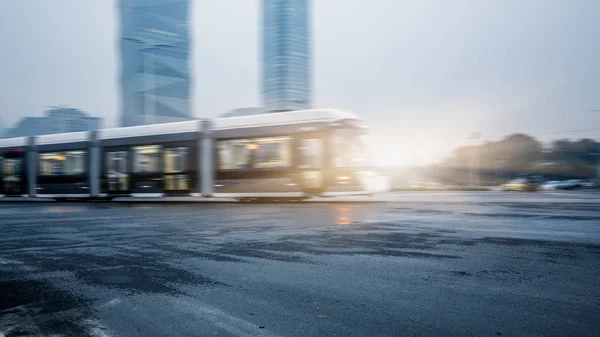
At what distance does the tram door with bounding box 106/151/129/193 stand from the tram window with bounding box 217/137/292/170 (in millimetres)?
5305

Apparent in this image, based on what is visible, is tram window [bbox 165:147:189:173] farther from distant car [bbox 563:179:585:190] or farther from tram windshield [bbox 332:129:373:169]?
distant car [bbox 563:179:585:190]

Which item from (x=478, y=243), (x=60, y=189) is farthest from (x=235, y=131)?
(x=478, y=243)

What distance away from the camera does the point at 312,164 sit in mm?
16953

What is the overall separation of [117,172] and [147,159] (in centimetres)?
204

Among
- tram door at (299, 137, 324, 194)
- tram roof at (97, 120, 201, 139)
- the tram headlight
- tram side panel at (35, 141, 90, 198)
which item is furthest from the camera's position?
tram side panel at (35, 141, 90, 198)

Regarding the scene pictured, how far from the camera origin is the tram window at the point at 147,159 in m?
19.6

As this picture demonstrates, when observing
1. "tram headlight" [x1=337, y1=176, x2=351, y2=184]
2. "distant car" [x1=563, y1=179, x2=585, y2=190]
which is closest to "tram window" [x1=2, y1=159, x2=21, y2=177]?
"tram headlight" [x1=337, y1=176, x2=351, y2=184]

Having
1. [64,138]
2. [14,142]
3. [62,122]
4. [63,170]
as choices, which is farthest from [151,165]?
[62,122]

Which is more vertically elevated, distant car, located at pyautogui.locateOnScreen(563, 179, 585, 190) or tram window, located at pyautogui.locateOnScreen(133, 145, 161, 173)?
tram window, located at pyautogui.locateOnScreen(133, 145, 161, 173)

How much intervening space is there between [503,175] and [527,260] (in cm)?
9138

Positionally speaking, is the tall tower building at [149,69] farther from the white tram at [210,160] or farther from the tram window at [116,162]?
the tram window at [116,162]

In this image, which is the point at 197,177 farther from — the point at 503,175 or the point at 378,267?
the point at 503,175

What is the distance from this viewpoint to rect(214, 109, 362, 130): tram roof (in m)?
17.1

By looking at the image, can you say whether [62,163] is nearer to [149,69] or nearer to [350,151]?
[350,151]
